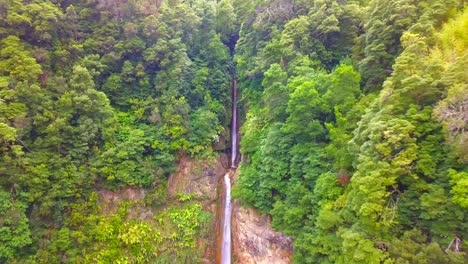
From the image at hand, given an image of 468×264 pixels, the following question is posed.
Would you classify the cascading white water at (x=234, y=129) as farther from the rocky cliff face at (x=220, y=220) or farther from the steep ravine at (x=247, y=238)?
the steep ravine at (x=247, y=238)

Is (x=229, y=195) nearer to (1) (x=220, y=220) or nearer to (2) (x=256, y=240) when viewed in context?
(1) (x=220, y=220)

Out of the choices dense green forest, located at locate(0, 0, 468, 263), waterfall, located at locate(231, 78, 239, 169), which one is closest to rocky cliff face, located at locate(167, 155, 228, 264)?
dense green forest, located at locate(0, 0, 468, 263)

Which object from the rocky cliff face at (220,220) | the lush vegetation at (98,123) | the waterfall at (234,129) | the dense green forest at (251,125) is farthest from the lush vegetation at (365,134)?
the lush vegetation at (98,123)

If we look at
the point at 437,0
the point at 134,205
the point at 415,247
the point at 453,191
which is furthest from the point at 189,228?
the point at 437,0

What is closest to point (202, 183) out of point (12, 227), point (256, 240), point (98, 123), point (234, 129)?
point (256, 240)

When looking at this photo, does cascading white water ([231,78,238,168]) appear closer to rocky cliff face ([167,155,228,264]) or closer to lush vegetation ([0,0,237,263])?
lush vegetation ([0,0,237,263])

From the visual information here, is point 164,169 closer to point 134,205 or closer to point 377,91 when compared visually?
point 134,205
